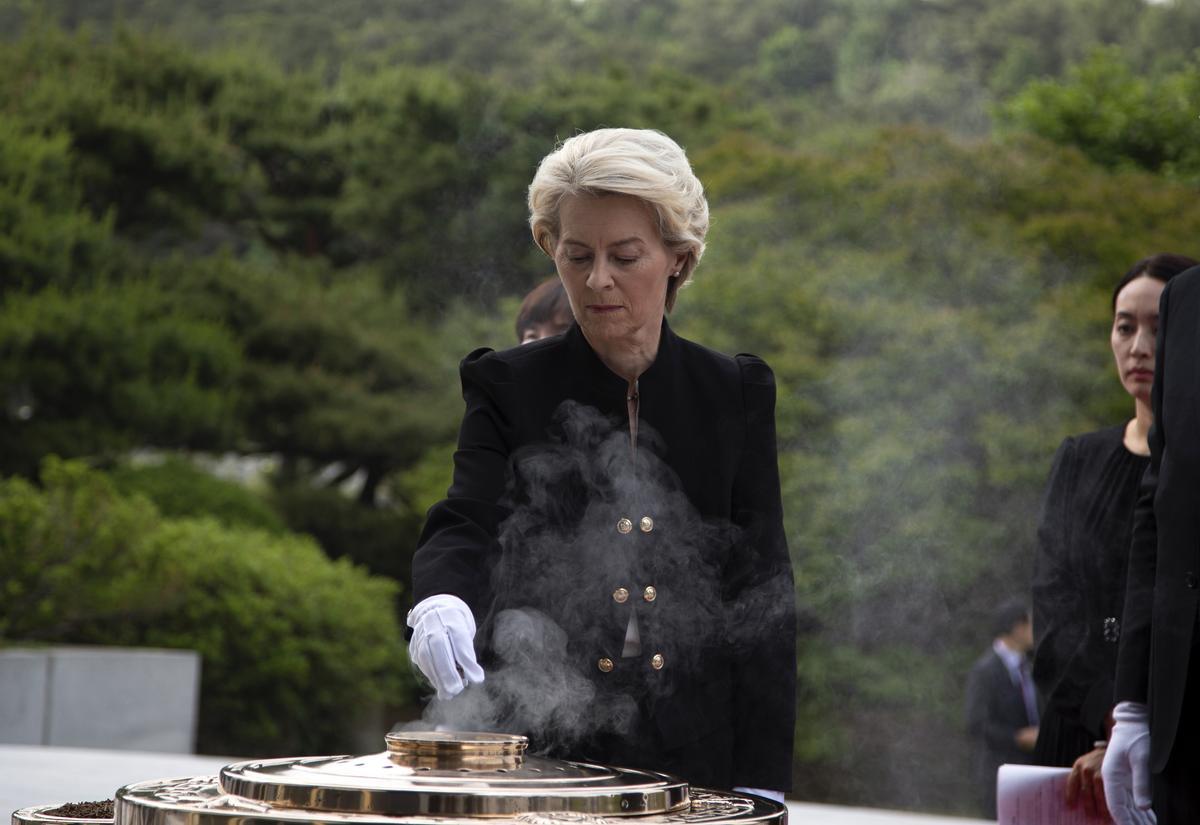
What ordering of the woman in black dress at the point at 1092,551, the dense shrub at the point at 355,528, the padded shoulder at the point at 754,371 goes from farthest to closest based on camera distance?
the dense shrub at the point at 355,528 → the woman in black dress at the point at 1092,551 → the padded shoulder at the point at 754,371

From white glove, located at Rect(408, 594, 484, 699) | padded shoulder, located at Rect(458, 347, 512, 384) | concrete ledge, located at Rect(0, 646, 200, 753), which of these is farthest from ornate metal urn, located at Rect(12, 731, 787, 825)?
concrete ledge, located at Rect(0, 646, 200, 753)

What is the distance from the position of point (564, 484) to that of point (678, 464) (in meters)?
0.16

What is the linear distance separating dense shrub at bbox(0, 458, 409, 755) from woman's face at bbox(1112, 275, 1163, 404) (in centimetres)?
692

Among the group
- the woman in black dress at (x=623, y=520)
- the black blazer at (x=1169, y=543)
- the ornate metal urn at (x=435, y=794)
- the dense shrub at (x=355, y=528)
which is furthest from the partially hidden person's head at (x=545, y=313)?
Result: the dense shrub at (x=355, y=528)

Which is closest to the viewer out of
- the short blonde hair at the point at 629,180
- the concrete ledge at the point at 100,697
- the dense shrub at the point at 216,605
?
the short blonde hair at the point at 629,180

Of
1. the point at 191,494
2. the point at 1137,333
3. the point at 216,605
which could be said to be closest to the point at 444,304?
the point at 191,494

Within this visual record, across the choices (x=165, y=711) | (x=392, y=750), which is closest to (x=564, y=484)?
(x=392, y=750)

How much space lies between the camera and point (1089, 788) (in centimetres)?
271

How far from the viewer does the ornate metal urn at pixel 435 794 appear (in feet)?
5.20

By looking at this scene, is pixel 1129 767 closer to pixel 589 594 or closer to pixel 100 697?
pixel 589 594

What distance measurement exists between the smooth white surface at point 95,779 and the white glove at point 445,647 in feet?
9.63

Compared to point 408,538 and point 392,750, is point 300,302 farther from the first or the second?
point 392,750

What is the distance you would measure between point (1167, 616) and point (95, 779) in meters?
4.65

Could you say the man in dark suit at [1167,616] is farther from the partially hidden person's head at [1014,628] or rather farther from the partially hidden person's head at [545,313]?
the partially hidden person's head at [1014,628]
